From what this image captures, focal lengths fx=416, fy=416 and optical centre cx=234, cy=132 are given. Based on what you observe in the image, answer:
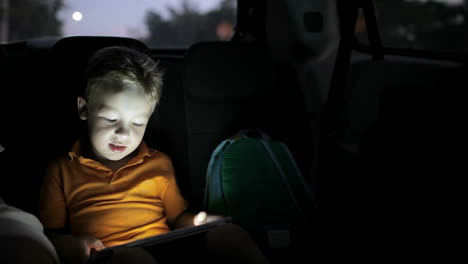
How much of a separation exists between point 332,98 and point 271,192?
2.22 feet

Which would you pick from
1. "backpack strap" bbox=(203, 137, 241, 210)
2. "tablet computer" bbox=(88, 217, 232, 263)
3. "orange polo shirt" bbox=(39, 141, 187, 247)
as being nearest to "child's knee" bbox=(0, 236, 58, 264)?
"tablet computer" bbox=(88, 217, 232, 263)

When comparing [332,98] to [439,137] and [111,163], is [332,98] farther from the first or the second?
[111,163]

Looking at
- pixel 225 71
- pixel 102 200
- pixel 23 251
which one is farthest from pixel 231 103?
pixel 23 251

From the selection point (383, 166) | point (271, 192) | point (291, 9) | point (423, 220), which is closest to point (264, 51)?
point (291, 9)

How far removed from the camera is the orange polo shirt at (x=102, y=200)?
65.6 inches

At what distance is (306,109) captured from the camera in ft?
8.17

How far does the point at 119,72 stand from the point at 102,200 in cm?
52

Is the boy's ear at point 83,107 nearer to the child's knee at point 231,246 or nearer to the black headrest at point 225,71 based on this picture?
the black headrest at point 225,71

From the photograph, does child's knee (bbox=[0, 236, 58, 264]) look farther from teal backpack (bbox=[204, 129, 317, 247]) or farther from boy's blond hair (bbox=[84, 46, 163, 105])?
teal backpack (bbox=[204, 129, 317, 247])

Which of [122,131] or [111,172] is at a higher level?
[122,131]

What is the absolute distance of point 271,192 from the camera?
1.94 metres

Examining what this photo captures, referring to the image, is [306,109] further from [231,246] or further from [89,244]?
[89,244]

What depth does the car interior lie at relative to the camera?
1.58 m

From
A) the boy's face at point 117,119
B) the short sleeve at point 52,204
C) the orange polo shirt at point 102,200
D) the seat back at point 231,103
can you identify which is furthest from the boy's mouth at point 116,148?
the seat back at point 231,103
